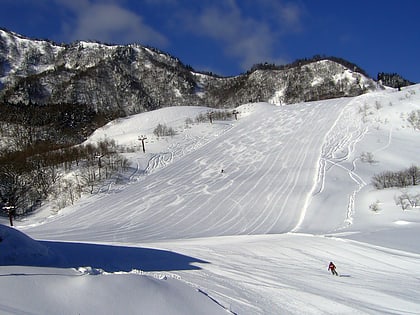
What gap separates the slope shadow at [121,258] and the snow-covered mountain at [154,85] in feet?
435

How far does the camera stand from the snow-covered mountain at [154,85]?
6038 inches

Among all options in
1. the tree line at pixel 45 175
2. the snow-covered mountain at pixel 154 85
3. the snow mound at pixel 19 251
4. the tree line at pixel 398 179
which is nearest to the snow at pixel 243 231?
the snow mound at pixel 19 251

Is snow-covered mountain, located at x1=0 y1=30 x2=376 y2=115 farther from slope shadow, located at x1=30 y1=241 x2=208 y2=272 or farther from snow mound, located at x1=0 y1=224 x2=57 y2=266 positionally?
snow mound, located at x1=0 y1=224 x2=57 y2=266

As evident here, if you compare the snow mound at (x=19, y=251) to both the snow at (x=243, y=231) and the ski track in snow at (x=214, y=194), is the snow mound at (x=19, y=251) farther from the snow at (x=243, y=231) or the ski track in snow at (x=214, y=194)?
the ski track in snow at (x=214, y=194)

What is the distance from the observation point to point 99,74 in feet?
565

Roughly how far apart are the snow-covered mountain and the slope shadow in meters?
133

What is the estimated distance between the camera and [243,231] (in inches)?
877

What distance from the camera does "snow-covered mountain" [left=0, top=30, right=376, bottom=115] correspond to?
153375 mm

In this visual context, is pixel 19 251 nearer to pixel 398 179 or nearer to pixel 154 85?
pixel 398 179

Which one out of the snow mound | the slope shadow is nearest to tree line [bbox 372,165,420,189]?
the slope shadow

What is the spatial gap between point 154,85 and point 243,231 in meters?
170

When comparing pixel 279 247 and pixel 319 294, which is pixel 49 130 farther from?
pixel 319 294

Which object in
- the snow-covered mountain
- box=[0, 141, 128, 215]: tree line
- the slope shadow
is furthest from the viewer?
the snow-covered mountain

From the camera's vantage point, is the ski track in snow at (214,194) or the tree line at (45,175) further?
the tree line at (45,175)
